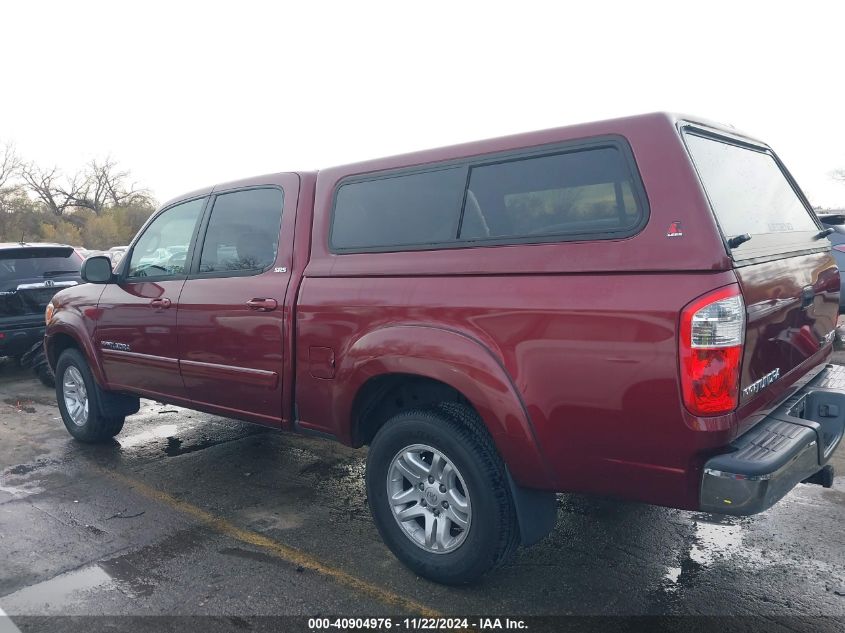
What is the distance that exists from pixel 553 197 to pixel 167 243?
306 centimetres

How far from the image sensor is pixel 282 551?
3.54m

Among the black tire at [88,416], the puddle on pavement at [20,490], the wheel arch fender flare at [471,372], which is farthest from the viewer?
the black tire at [88,416]

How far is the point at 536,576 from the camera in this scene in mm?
3229

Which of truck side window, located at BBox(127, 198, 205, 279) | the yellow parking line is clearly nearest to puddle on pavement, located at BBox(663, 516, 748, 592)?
the yellow parking line

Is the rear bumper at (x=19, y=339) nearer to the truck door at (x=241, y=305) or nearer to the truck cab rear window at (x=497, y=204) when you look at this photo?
the truck door at (x=241, y=305)

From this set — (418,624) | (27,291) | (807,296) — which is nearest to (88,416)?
(27,291)

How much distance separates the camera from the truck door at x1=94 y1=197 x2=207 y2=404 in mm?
4531

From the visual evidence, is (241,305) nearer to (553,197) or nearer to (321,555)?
(321,555)

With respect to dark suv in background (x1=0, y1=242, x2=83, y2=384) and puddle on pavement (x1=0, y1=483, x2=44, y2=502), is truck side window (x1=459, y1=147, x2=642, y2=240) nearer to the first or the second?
puddle on pavement (x1=0, y1=483, x2=44, y2=502)

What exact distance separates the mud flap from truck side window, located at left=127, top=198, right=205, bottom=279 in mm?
2764

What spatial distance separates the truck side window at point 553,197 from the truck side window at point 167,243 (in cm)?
228

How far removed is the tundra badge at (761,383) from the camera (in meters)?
2.52

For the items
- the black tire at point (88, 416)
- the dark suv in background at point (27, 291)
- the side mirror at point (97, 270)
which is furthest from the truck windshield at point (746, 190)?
the dark suv in background at point (27, 291)

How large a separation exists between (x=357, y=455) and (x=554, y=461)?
2.64 m
